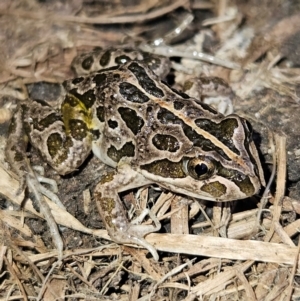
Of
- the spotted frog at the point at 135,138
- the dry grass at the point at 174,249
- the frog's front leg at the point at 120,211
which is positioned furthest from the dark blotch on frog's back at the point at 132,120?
the dry grass at the point at 174,249

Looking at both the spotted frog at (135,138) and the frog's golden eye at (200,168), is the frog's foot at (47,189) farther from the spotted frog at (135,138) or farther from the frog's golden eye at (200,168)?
the frog's golden eye at (200,168)

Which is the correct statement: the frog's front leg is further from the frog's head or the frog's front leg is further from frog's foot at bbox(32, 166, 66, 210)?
frog's foot at bbox(32, 166, 66, 210)

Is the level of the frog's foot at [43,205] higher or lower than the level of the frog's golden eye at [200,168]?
lower

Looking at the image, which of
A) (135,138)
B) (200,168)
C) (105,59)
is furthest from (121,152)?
(105,59)

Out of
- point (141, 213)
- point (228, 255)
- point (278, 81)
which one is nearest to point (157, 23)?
point (278, 81)

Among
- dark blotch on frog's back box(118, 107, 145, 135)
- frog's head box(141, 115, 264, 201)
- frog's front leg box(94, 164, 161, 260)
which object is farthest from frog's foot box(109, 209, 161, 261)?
dark blotch on frog's back box(118, 107, 145, 135)

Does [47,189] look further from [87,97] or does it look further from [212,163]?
[212,163]

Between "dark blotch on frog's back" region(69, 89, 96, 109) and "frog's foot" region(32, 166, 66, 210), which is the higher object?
"dark blotch on frog's back" region(69, 89, 96, 109)
